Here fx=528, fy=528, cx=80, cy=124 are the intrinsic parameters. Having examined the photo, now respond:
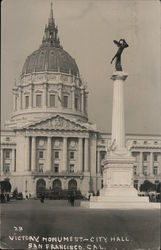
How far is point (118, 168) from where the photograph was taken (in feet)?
77.8

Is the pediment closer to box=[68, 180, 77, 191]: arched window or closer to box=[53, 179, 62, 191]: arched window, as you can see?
box=[53, 179, 62, 191]: arched window

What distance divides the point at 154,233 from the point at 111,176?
38.6 ft

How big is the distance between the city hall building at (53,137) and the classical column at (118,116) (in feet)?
120

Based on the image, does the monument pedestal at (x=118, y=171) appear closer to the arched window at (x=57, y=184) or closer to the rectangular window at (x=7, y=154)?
the arched window at (x=57, y=184)

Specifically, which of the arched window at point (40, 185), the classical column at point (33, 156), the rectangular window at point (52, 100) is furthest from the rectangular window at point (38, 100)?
the arched window at point (40, 185)

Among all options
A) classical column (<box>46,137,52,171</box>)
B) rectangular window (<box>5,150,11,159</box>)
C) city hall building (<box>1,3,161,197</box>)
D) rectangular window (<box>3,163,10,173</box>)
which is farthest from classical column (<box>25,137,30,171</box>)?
rectangular window (<box>5,150,11,159</box>)

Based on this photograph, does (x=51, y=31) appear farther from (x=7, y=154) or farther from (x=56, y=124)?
(x=7, y=154)

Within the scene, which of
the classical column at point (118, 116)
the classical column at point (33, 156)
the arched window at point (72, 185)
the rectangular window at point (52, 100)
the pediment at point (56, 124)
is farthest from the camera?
the arched window at point (72, 185)

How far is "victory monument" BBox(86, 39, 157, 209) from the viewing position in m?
22.4

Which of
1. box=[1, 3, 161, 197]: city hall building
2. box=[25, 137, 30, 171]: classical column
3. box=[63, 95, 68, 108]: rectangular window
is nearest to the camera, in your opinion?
box=[1, 3, 161, 197]: city hall building

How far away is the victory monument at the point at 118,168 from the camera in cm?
2239

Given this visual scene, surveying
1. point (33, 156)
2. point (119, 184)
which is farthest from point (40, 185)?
point (119, 184)

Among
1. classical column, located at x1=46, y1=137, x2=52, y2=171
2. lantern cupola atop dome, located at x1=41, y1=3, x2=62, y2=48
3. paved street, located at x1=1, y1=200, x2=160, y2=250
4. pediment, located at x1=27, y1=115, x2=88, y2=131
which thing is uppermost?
lantern cupola atop dome, located at x1=41, y1=3, x2=62, y2=48

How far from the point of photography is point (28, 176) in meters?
62.1
